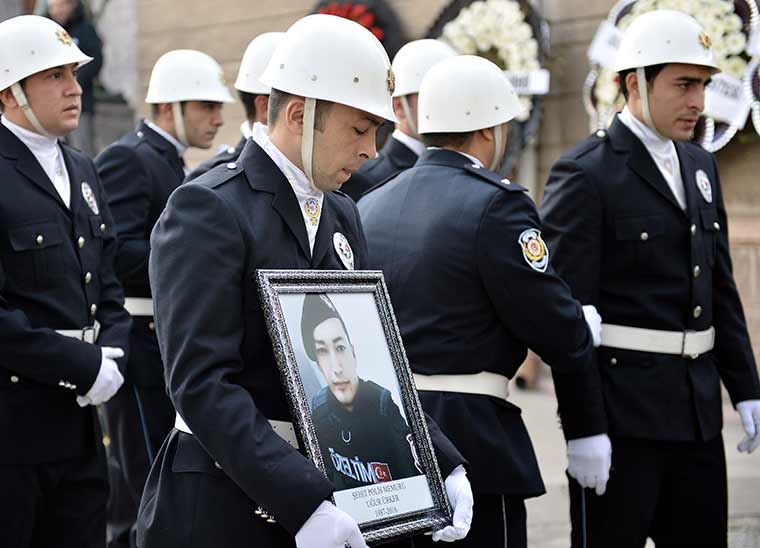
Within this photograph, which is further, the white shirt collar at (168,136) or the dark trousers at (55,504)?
the white shirt collar at (168,136)

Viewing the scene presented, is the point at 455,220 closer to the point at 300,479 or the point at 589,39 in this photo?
the point at 300,479

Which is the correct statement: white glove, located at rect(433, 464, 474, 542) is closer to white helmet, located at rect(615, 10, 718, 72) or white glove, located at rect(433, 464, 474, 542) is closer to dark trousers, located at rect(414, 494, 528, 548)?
dark trousers, located at rect(414, 494, 528, 548)

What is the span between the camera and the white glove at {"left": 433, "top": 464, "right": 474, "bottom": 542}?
2.73 metres

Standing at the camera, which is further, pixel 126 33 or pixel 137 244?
pixel 126 33

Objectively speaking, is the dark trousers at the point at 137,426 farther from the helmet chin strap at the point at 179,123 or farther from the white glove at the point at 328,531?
the white glove at the point at 328,531

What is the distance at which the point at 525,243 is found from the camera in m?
3.54

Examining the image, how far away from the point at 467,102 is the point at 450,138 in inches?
4.7

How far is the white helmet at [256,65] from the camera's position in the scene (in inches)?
226

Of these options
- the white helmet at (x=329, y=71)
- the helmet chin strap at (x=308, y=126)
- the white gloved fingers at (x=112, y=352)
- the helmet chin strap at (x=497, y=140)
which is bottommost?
the white gloved fingers at (x=112, y=352)

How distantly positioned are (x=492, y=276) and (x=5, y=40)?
6.05 ft

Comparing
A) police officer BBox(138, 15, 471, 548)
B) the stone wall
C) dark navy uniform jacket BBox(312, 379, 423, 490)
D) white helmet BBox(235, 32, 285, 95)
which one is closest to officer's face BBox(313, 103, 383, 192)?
police officer BBox(138, 15, 471, 548)

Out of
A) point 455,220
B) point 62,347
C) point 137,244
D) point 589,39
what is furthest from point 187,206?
point 589,39

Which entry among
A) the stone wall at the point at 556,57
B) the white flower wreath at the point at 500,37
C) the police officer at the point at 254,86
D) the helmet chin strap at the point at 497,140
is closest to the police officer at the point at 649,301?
the helmet chin strap at the point at 497,140

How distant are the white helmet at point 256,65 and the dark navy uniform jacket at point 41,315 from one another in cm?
158
